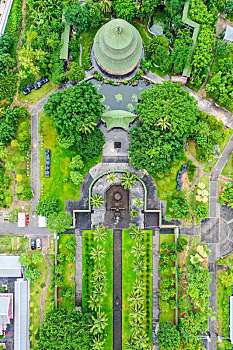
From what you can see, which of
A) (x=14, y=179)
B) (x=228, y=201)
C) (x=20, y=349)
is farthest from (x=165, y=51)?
(x=20, y=349)

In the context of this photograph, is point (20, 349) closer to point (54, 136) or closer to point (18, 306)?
point (18, 306)

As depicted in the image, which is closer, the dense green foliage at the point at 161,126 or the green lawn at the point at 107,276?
the dense green foliage at the point at 161,126

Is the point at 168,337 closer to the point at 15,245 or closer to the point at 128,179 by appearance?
the point at 128,179

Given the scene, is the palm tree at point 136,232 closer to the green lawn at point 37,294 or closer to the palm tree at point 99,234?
the palm tree at point 99,234

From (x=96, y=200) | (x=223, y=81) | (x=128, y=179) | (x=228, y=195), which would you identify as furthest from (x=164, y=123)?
(x=228, y=195)

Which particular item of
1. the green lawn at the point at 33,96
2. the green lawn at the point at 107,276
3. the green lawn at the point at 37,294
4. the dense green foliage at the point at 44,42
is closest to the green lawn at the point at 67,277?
the green lawn at the point at 107,276
